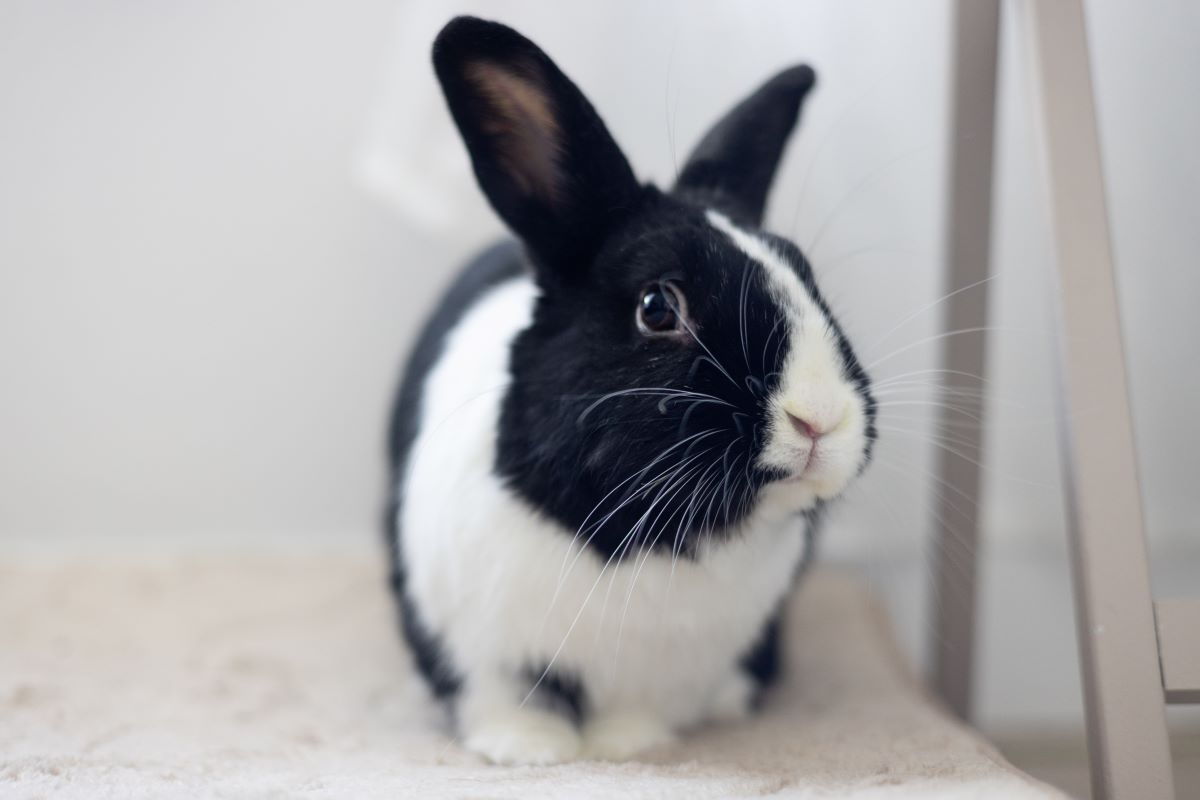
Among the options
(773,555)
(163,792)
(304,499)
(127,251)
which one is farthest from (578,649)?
(127,251)

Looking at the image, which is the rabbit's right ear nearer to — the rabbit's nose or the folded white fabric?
the rabbit's nose

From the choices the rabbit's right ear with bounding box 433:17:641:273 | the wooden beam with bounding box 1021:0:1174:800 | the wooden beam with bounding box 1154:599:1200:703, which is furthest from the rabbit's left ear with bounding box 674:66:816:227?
the wooden beam with bounding box 1154:599:1200:703

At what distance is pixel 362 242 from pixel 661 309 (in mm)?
865

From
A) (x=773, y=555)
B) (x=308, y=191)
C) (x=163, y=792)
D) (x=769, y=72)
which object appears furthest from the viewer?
(x=308, y=191)

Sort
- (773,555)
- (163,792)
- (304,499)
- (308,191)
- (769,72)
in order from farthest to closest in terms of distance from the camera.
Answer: (304,499)
(308,191)
(769,72)
(773,555)
(163,792)

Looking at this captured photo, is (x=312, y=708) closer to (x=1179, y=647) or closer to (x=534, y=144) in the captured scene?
(x=534, y=144)

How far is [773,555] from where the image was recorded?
108 cm

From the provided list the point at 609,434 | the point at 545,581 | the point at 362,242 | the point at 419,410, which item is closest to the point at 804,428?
the point at 609,434

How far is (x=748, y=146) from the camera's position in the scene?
1.18 metres

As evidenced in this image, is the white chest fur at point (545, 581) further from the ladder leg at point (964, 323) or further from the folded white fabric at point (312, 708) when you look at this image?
→ the ladder leg at point (964, 323)

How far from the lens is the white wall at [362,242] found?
1590 mm

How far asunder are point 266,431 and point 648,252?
983 mm

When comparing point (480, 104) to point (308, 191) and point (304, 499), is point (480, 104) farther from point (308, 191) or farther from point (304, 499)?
point (304, 499)

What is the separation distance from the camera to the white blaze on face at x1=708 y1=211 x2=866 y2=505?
89 centimetres
